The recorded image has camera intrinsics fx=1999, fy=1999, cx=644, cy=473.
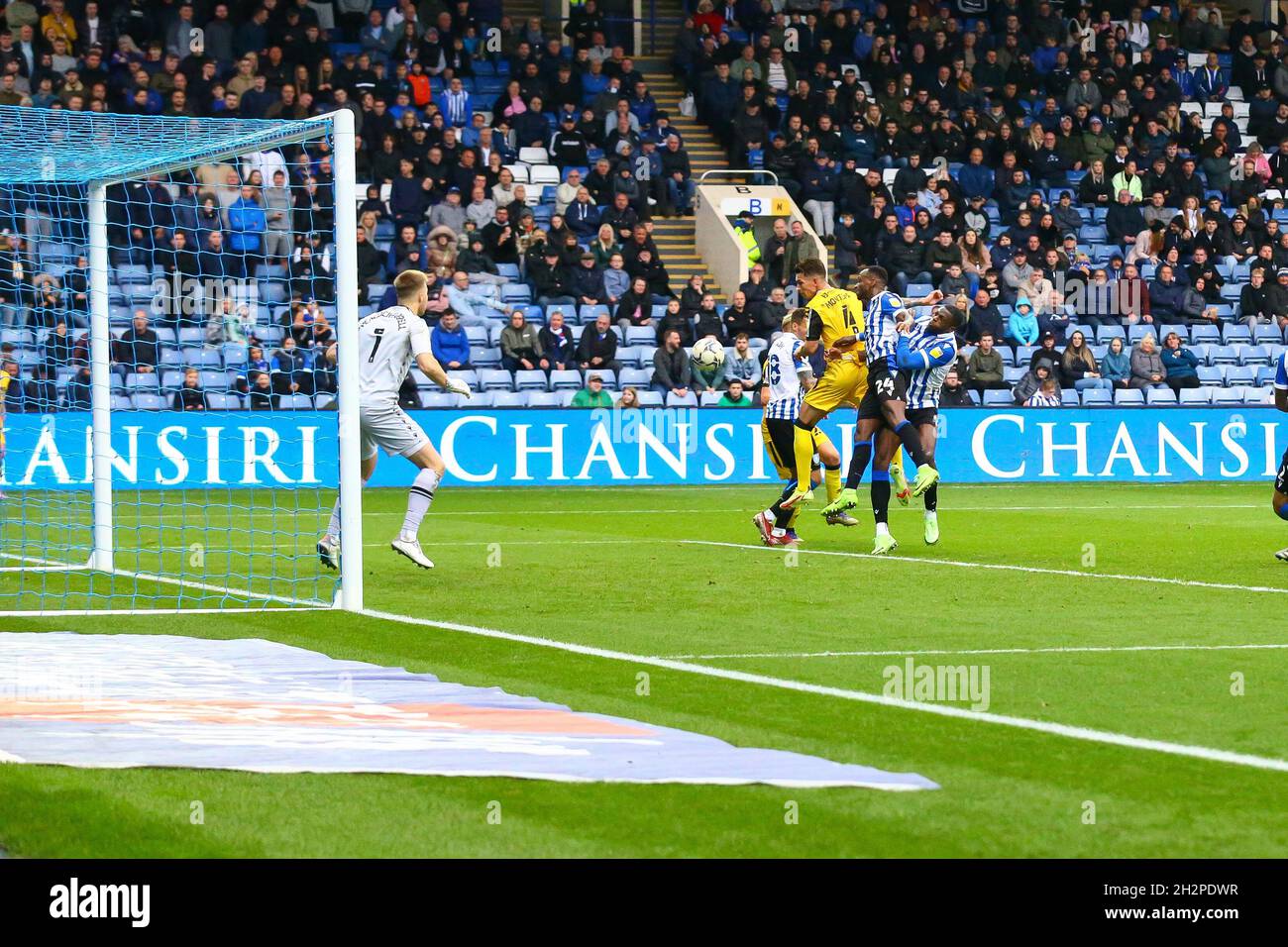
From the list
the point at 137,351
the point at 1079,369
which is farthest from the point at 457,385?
the point at 1079,369

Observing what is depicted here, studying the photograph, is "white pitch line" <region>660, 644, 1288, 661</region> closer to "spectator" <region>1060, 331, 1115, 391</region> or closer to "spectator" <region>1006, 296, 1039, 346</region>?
"spectator" <region>1060, 331, 1115, 391</region>

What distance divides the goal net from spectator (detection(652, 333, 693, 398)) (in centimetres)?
Result: 442

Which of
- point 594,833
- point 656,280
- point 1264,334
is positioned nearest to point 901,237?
point 656,280

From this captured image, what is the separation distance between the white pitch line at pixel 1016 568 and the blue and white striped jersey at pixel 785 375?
1358mm

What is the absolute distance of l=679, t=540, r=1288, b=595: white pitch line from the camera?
12773mm

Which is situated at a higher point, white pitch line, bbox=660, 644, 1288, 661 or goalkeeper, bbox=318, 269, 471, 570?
goalkeeper, bbox=318, 269, 471, 570

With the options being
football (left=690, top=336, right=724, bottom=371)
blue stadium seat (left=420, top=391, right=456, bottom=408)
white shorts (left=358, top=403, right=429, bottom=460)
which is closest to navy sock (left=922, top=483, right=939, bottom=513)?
white shorts (left=358, top=403, right=429, bottom=460)

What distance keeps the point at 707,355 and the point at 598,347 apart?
1614mm

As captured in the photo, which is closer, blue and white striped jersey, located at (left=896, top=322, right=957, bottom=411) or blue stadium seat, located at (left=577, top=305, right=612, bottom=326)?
blue and white striped jersey, located at (left=896, top=322, right=957, bottom=411)

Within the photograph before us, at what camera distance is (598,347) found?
26.9 meters

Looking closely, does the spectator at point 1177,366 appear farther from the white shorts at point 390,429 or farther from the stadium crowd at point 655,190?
the white shorts at point 390,429

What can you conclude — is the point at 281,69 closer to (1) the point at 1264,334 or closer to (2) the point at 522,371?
(2) the point at 522,371

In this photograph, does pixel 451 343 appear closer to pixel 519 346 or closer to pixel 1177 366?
pixel 519 346

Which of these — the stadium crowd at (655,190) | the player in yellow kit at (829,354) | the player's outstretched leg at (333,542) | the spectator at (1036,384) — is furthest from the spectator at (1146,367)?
the player's outstretched leg at (333,542)
